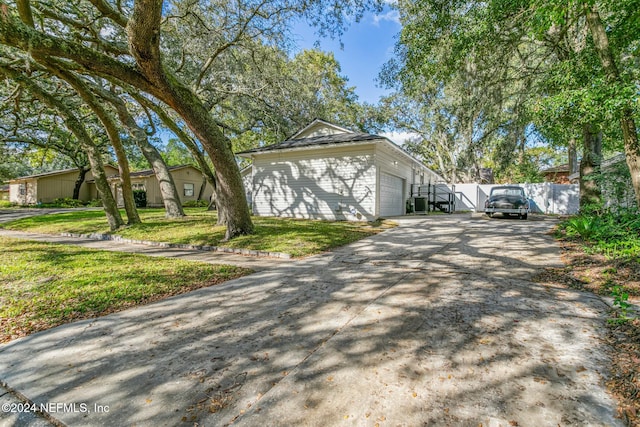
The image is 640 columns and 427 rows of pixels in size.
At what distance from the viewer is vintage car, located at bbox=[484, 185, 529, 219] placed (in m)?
11.8

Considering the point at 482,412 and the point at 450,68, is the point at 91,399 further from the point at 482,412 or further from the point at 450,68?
the point at 450,68

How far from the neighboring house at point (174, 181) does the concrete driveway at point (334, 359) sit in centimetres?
2257

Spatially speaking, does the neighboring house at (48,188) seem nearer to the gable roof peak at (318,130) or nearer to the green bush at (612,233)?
the gable roof peak at (318,130)

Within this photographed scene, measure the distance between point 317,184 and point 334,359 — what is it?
1074cm

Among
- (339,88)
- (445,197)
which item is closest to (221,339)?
(445,197)

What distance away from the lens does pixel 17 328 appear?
277cm

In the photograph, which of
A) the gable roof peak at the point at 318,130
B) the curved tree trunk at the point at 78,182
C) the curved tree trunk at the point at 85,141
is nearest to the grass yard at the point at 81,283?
the curved tree trunk at the point at 85,141

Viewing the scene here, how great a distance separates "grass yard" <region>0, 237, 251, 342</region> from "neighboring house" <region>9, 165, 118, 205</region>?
2712cm

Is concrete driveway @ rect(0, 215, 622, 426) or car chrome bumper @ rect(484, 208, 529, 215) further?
car chrome bumper @ rect(484, 208, 529, 215)

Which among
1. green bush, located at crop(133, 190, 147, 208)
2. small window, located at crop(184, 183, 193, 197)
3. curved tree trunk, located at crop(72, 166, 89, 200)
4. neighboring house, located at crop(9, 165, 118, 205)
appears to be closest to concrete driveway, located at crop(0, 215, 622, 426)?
green bush, located at crop(133, 190, 147, 208)

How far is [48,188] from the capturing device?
25.9 meters

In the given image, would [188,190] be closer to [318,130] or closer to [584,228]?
[318,130]

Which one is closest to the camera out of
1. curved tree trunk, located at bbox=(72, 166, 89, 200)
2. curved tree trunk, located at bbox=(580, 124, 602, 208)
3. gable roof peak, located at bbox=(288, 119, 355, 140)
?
curved tree trunk, located at bbox=(580, 124, 602, 208)

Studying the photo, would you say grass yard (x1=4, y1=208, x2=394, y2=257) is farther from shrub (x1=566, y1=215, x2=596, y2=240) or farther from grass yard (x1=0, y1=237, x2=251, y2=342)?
shrub (x1=566, y1=215, x2=596, y2=240)
